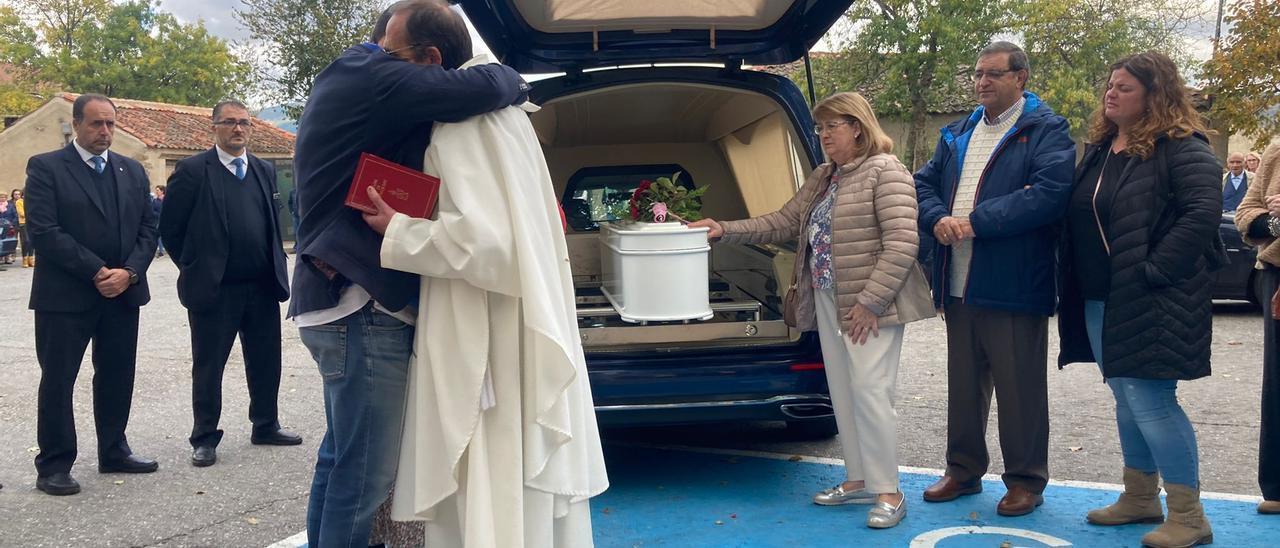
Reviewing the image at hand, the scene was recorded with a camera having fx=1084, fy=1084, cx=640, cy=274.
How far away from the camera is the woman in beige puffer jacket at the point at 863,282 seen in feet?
13.8

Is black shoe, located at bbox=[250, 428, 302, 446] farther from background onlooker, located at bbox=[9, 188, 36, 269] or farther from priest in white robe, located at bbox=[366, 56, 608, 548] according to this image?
background onlooker, located at bbox=[9, 188, 36, 269]

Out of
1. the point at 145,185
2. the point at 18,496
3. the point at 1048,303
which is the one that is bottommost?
the point at 18,496

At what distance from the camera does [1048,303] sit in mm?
4234

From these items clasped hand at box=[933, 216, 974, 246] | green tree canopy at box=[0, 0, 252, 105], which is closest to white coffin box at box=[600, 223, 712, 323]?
clasped hand at box=[933, 216, 974, 246]

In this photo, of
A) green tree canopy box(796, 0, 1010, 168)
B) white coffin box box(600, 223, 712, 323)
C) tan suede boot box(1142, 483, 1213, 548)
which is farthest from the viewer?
green tree canopy box(796, 0, 1010, 168)

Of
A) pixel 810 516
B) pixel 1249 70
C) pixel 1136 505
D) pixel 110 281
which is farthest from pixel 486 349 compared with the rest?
pixel 1249 70

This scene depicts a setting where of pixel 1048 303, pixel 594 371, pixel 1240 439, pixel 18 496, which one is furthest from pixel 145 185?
pixel 1240 439

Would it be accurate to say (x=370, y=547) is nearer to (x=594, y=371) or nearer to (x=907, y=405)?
(x=594, y=371)

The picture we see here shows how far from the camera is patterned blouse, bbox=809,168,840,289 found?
14.5ft

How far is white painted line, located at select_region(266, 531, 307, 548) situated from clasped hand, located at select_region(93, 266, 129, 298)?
164 cm

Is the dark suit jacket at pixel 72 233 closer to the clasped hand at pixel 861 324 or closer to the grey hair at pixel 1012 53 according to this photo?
the clasped hand at pixel 861 324

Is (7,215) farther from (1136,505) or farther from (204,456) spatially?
(1136,505)

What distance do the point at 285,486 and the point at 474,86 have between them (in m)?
2.96

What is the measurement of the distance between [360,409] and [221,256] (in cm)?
287
